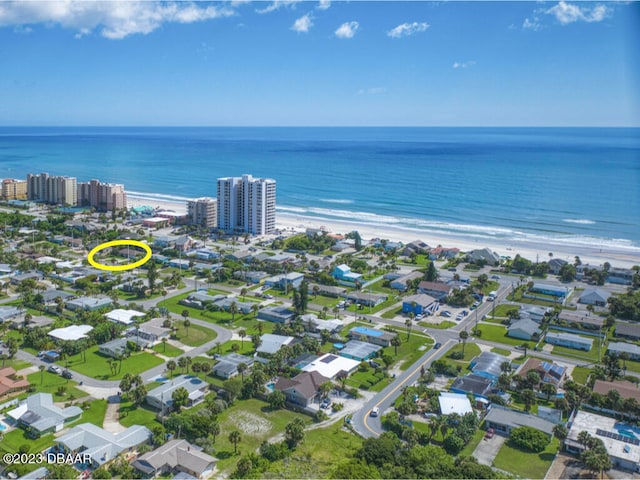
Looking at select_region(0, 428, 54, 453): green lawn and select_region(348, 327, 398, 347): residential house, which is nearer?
select_region(0, 428, 54, 453): green lawn

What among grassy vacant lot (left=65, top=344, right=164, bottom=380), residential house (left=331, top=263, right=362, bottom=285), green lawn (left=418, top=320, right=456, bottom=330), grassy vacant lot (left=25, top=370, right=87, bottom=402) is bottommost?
grassy vacant lot (left=25, top=370, right=87, bottom=402)

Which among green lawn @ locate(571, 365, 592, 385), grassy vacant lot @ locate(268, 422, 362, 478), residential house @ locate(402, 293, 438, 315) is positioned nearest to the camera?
grassy vacant lot @ locate(268, 422, 362, 478)

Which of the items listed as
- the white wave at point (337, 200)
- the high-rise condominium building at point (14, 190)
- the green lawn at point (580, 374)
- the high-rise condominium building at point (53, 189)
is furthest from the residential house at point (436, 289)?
the high-rise condominium building at point (14, 190)

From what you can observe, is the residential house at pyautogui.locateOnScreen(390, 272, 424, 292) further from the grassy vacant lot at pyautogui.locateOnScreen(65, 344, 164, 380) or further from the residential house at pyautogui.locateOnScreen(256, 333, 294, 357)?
the grassy vacant lot at pyautogui.locateOnScreen(65, 344, 164, 380)

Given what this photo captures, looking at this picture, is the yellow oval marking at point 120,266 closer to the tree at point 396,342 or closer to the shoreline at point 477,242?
the shoreline at point 477,242

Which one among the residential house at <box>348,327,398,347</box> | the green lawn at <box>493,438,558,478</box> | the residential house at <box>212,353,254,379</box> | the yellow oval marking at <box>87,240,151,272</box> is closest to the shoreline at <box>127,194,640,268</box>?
the yellow oval marking at <box>87,240,151,272</box>

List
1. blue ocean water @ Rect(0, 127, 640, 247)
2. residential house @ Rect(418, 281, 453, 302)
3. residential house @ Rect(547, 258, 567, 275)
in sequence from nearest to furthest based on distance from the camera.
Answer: residential house @ Rect(418, 281, 453, 302) → residential house @ Rect(547, 258, 567, 275) → blue ocean water @ Rect(0, 127, 640, 247)

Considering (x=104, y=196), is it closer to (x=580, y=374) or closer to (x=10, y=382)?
(x=10, y=382)

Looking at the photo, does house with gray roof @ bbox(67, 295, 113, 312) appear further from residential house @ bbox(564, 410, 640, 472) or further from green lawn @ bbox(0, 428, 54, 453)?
residential house @ bbox(564, 410, 640, 472)

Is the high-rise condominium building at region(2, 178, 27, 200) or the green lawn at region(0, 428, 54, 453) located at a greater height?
the high-rise condominium building at region(2, 178, 27, 200)
